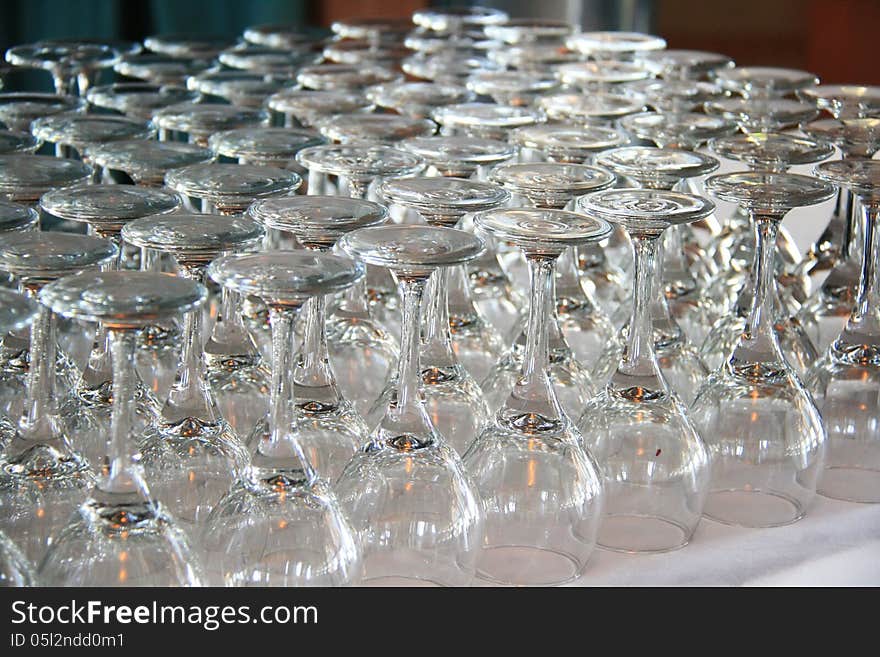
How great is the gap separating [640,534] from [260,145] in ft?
1.55

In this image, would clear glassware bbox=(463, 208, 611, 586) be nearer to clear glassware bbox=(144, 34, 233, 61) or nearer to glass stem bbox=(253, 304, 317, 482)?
glass stem bbox=(253, 304, 317, 482)

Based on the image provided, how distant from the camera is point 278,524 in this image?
912 mm

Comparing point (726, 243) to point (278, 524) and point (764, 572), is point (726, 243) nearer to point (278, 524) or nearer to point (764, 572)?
point (764, 572)

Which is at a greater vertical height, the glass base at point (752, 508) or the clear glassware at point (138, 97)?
the clear glassware at point (138, 97)

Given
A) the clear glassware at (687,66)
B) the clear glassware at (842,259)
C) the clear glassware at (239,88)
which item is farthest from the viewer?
the clear glassware at (687,66)

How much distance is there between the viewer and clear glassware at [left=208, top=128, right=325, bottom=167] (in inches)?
49.3

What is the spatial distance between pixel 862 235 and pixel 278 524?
692mm

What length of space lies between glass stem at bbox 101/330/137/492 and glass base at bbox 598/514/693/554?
38 centimetres

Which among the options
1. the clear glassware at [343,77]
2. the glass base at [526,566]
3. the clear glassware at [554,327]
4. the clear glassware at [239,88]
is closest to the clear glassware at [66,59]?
the clear glassware at [239,88]

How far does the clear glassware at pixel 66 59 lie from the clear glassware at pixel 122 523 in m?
0.87

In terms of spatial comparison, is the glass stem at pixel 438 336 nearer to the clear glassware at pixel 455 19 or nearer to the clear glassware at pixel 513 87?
the clear glassware at pixel 513 87

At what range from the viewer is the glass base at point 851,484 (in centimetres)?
117

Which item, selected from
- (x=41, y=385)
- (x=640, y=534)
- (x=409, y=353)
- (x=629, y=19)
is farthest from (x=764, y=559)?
(x=629, y=19)
